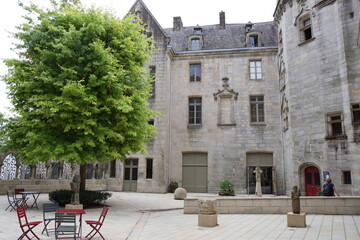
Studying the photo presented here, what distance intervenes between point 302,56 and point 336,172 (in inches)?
296

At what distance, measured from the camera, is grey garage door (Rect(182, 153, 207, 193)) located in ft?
75.8

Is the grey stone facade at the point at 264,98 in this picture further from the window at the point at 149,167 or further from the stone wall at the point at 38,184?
the stone wall at the point at 38,184

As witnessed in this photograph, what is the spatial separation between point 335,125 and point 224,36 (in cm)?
1335

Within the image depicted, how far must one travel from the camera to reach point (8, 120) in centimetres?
1277

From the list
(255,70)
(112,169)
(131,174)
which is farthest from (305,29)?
(112,169)

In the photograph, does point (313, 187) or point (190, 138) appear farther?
point (190, 138)

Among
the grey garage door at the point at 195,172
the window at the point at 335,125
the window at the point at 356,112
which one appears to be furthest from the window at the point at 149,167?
the window at the point at 356,112

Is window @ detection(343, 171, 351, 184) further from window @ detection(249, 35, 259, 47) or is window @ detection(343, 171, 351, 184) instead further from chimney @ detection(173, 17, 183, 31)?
chimney @ detection(173, 17, 183, 31)

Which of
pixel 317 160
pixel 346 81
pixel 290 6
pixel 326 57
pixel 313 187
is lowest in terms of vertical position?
pixel 313 187

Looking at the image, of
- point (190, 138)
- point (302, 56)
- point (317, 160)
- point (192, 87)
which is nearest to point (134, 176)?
point (190, 138)

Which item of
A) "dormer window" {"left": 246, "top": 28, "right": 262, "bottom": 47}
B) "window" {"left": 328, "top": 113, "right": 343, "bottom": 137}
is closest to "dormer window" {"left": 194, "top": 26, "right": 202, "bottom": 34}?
"dormer window" {"left": 246, "top": 28, "right": 262, "bottom": 47}

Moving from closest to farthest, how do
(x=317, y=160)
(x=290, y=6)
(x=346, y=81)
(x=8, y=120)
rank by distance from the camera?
(x=8, y=120) < (x=346, y=81) < (x=317, y=160) < (x=290, y=6)

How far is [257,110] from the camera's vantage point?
76.3 feet

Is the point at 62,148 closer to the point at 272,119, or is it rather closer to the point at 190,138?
the point at 190,138
